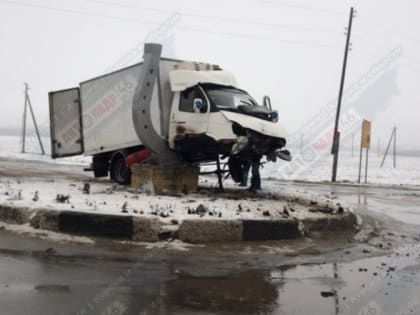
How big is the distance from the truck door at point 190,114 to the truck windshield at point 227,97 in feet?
0.75

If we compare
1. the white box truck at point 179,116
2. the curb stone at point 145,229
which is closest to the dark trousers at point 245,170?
the white box truck at point 179,116

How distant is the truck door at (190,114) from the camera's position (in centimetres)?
1043

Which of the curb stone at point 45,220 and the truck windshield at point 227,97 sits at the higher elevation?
the truck windshield at point 227,97

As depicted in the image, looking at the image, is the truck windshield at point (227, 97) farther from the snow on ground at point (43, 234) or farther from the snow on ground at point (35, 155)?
the snow on ground at point (35, 155)

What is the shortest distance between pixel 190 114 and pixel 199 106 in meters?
0.32

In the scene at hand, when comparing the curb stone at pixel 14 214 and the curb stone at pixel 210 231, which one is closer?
the curb stone at pixel 210 231

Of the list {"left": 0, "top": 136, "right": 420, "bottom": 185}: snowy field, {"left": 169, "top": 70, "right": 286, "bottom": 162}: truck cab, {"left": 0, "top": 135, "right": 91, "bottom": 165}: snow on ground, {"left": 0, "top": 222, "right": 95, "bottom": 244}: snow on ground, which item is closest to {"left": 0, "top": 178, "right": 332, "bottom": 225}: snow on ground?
{"left": 0, "top": 222, "right": 95, "bottom": 244}: snow on ground

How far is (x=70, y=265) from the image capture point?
18.0 feet

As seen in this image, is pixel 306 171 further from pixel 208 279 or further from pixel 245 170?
pixel 208 279

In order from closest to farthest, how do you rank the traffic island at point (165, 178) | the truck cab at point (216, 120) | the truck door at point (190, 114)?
the truck cab at point (216, 120)
the traffic island at point (165, 178)
the truck door at point (190, 114)

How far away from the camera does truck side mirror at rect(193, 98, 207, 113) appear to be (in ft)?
34.3

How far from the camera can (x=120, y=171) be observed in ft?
43.8

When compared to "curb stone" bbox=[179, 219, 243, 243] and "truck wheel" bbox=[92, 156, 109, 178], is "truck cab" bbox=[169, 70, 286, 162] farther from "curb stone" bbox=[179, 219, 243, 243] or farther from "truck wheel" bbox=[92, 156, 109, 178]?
"truck wheel" bbox=[92, 156, 109, 178]

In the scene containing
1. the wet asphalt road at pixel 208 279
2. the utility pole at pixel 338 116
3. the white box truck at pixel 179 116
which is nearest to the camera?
the wet asphalt road at pixel 208 279
